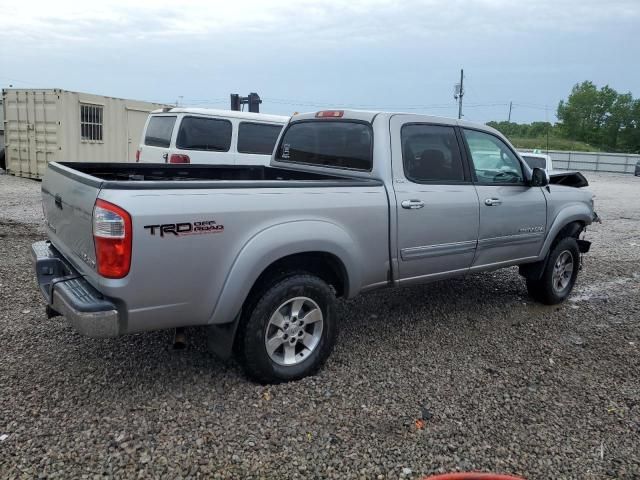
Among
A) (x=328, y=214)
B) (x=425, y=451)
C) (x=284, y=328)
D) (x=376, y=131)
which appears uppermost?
(x=376, y=131)

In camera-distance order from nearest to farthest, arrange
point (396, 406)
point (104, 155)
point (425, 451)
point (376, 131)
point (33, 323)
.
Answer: point (425, 451) < point (396, 406) < point (376, 131) < point (33, 323) < point (104, 155)

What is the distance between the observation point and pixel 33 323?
4.71m

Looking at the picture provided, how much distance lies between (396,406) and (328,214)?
1.31m

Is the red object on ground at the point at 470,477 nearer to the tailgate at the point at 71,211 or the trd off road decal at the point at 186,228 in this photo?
the trd off road decal at the point at 186,228

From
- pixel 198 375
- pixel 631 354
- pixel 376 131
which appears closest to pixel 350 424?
pixel 198 375

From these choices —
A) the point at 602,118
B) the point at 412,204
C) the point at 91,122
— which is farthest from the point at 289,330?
the point at 602,118

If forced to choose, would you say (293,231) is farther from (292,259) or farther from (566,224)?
(566,224)

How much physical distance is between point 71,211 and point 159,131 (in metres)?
6.84

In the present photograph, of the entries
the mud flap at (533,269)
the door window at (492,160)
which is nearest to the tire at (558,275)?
the mud flap at (533,269)

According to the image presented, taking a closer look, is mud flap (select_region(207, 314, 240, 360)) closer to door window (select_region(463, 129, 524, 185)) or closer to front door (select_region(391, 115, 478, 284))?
front door (select_region(391, 115, 478, 284))

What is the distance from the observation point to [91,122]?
14883 millimetres

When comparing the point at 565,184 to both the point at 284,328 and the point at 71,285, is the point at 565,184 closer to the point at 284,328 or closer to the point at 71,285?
the point at 284,328

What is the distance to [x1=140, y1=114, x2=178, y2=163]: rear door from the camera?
9.69 meters

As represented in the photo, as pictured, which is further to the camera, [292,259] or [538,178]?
[538,178]
